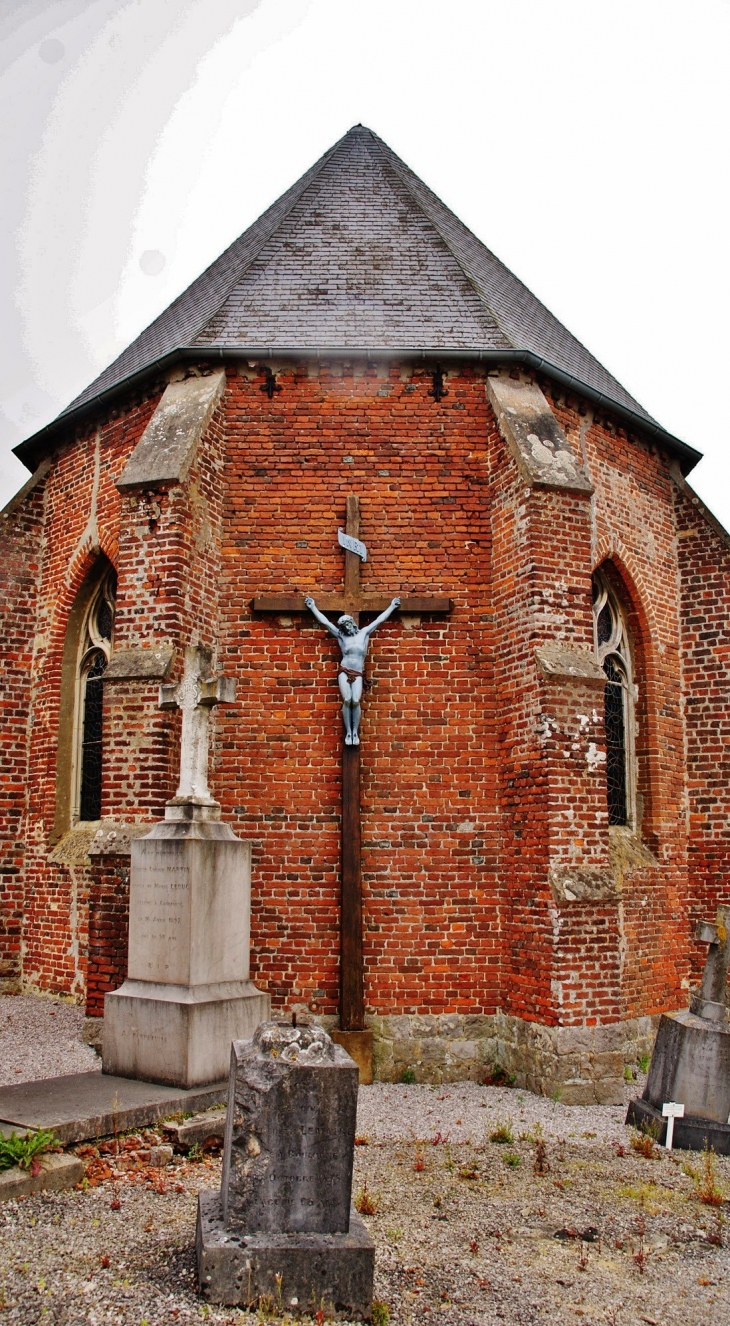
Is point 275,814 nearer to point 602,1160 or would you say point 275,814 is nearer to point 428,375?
point 602,1160

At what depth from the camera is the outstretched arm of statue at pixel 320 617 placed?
8.06 metres

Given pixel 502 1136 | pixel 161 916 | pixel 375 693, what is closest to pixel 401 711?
pixel 375 693

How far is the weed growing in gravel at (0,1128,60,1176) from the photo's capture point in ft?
15.1

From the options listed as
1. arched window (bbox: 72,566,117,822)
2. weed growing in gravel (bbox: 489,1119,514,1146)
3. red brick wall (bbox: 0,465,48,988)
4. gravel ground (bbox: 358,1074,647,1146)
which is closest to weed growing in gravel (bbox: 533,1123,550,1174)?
weed growing in gravel (bbox: 489,1119,514,1146)

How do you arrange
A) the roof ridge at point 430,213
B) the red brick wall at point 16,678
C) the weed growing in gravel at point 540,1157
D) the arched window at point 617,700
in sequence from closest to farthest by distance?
1. the weed growing in gravel at point 540,1157
2. the roof ridge at point 430,213
3. the arched window at point 617,700
4. the red brick wall at point 16,678

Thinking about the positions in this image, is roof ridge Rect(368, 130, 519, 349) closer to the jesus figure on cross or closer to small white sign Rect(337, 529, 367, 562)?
small white sign Rect(337, 529, 367, 562)

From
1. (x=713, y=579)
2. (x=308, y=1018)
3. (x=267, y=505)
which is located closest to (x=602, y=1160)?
(x=308, y=1018)

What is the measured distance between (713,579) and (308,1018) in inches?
250

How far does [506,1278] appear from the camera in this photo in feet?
13.4

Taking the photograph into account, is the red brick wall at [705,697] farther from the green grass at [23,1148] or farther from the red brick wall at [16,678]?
the red brick wall at [16,678]

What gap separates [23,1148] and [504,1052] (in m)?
4.25

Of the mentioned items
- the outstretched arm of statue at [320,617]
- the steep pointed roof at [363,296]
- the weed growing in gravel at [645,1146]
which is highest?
the steep pointed roof at [363,296]

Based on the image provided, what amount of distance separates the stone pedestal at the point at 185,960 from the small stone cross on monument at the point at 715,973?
2991mm

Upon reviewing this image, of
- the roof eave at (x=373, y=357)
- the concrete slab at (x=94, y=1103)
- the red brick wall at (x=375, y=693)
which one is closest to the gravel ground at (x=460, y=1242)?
the concrete slab at (x=94, y=1103)
